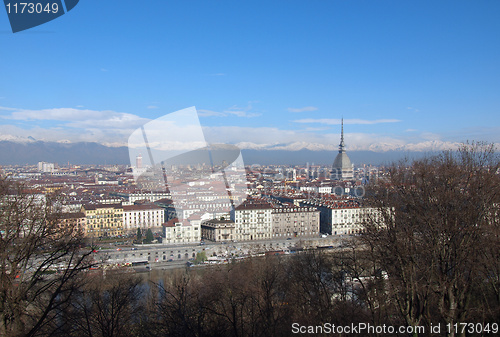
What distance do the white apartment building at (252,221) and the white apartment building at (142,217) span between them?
12.4ft

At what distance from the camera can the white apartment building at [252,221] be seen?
13781 millimetres

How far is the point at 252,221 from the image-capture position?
14016 mm

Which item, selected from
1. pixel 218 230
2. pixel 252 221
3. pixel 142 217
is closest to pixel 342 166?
pixel 252 221

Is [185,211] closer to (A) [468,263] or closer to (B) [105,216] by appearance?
(B) [105,216]

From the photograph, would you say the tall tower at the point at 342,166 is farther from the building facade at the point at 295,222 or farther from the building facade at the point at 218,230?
the building facade at the point at 218,230

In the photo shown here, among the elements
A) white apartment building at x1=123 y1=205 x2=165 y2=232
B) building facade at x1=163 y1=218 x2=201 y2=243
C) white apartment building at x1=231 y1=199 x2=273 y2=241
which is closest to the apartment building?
white apartment building at x1=123 y1=205 x2=165 y2=232

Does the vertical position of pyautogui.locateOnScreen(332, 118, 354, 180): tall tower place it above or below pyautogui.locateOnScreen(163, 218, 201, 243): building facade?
above

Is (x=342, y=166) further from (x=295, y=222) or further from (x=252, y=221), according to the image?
(x=252, y=221)

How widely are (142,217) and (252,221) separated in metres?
4.78

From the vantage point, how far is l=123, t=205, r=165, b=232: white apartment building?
15.6 metres

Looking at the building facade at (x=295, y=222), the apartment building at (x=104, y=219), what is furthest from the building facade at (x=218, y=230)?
the apartment building at (x=104, y=219)

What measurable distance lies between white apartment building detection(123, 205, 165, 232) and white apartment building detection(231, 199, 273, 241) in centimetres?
376

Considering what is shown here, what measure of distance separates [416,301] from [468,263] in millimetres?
574

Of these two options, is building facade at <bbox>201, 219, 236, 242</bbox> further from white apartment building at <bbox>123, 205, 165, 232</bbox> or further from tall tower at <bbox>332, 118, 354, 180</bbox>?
tall tower at <bbox>332, 118, 354, 180</bbox>
